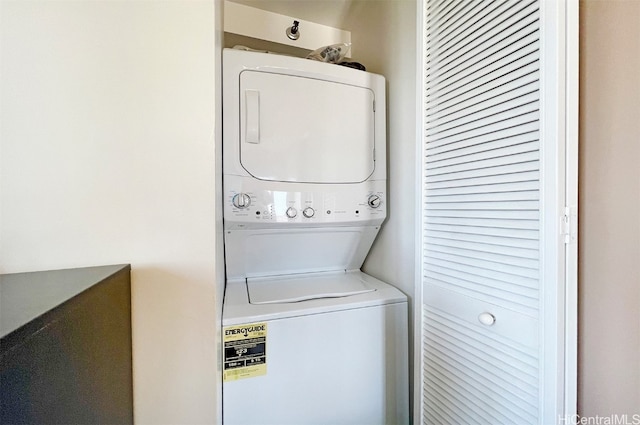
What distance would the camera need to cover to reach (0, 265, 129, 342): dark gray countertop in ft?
1.50

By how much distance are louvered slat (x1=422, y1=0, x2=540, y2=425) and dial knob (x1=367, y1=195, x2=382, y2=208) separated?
42cm

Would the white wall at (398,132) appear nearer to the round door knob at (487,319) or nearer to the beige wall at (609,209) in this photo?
the round door knob at (487,319)

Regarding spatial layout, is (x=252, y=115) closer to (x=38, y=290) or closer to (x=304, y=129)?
(x=304, y=129)

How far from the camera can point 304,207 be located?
1.52 m

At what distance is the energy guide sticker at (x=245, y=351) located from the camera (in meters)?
1.13

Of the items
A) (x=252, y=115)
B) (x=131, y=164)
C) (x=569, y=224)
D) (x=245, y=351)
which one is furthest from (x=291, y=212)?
(x=569, y=224)

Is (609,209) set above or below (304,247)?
above

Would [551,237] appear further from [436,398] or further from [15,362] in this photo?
[15,362]

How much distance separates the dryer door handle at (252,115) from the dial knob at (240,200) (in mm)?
288

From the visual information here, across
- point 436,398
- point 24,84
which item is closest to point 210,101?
point 24,84

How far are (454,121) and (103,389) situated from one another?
1420 mm

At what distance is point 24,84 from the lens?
0.74m

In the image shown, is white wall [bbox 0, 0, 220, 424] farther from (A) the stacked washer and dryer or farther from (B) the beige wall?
(B) the beige wall

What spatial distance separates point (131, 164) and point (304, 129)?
0.91 meters
